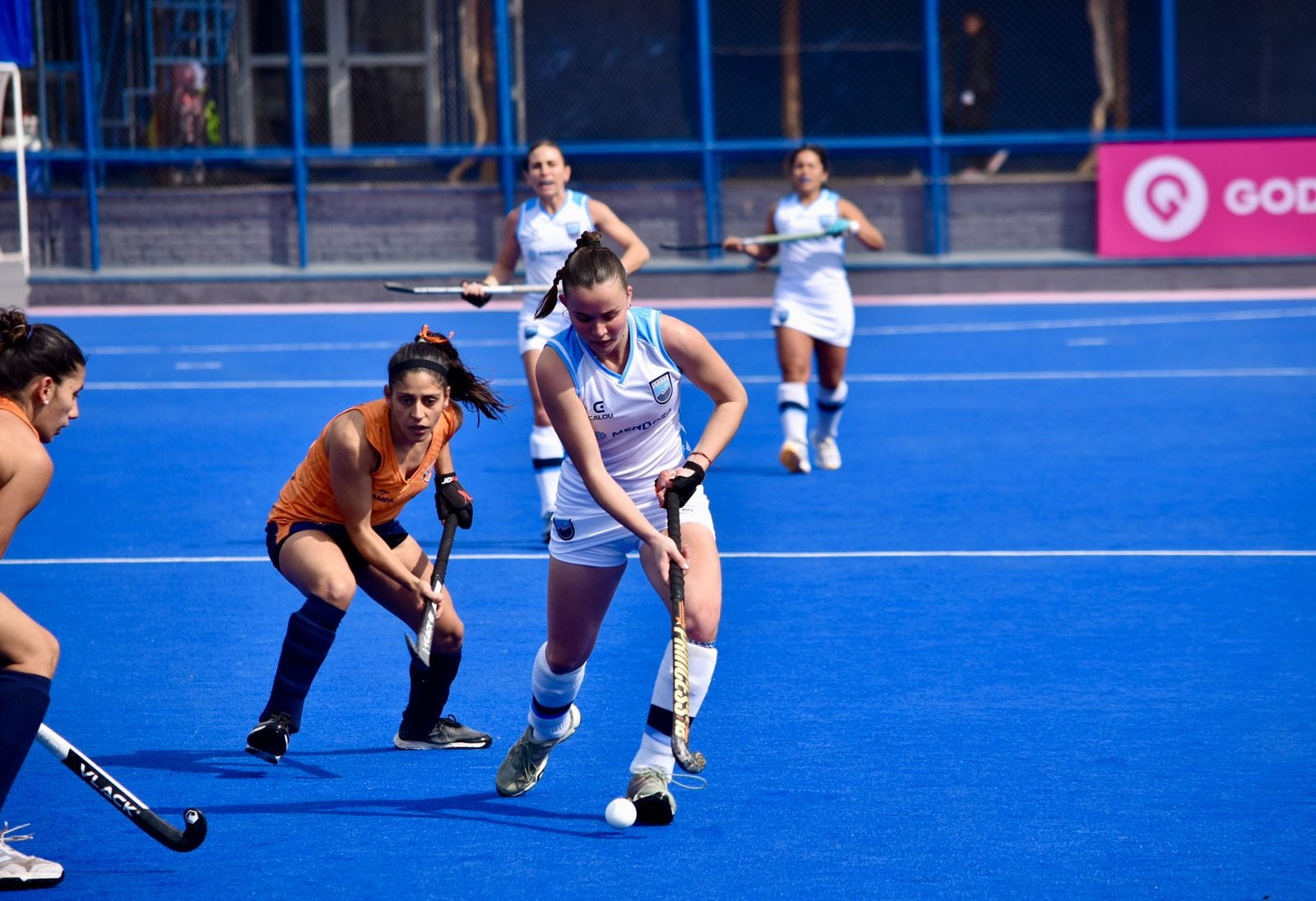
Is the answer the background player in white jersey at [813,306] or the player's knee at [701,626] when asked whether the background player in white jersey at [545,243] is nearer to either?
the background player in white jersey at [813,306]

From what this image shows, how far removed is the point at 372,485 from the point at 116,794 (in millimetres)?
1345

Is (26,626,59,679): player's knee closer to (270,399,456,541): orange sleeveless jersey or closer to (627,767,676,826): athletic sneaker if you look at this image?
(270,399,456,541): orange sleeveless jersey

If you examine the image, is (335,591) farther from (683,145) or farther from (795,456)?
(683,145)

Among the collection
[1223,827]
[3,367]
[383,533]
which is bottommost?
[1223,827]

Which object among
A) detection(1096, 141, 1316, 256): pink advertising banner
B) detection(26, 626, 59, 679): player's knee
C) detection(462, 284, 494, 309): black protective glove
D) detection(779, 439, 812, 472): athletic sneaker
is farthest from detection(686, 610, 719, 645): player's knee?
detection(1096, 141, 1316, 256): pink advertising banner

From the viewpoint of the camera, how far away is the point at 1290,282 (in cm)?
2098

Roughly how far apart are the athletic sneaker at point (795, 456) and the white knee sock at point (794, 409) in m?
0.04

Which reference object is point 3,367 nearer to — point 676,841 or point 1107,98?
point 676,841

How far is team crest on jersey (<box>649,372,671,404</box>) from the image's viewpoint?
494 centimetres

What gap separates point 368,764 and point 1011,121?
18548mm

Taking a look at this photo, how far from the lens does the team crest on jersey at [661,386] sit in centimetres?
494

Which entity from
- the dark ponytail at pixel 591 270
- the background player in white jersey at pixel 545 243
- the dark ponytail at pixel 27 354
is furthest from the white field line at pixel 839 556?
the dark ponytail at pixel 27 354

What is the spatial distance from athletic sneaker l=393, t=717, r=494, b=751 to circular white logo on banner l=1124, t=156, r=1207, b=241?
17034mm

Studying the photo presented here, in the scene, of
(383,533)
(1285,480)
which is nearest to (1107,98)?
(1285,480)
